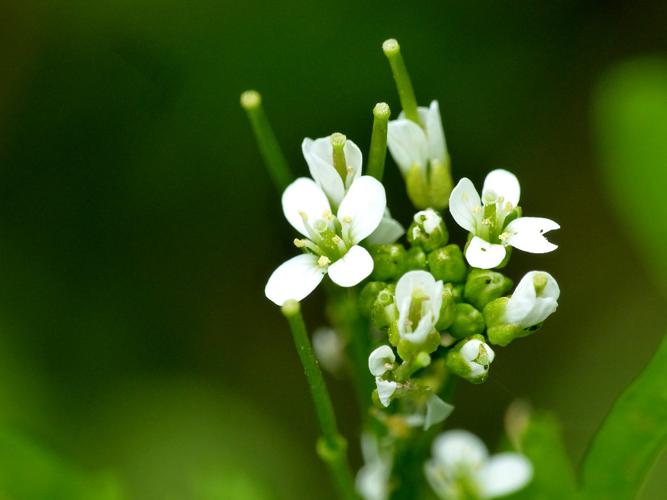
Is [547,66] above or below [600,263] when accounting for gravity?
above

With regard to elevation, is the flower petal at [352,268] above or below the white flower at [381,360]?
above

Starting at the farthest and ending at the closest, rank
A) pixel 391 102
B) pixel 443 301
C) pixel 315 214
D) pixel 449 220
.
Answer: pixel 391 102, pixel 449 220, pixel 315 214, pixel 443 301

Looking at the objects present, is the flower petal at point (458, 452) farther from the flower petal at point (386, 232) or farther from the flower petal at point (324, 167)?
the flower petal at point (324, 167)

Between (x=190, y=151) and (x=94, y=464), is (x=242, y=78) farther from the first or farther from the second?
(x=94, y=464)

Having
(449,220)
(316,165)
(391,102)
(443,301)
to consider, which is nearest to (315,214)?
(316,165)

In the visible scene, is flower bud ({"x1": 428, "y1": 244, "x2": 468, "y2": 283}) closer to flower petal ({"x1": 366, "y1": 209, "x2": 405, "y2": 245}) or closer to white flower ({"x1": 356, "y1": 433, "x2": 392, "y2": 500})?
flower petal ({"x1": 366, "y1": 209, "x2": 405, "y2": 245})

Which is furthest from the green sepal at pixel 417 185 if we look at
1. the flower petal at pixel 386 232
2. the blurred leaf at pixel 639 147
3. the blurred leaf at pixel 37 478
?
the blurred leaf at pixel 639 147
